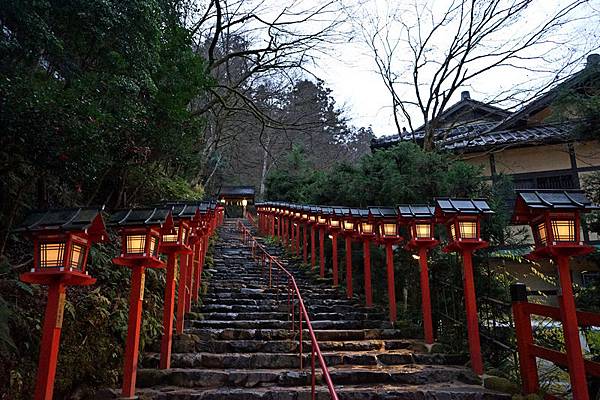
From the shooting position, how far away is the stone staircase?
5.61 meters

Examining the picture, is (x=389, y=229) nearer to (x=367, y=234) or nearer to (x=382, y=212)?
(x=382, y=212)

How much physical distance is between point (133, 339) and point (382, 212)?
18.9 ft

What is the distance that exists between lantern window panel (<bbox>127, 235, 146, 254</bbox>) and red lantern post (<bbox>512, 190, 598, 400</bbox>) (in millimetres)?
5374

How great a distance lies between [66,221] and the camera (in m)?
4.29

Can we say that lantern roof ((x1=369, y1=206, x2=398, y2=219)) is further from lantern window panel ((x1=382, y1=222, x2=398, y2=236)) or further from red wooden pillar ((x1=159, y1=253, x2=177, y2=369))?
red wooden pillar ((x1=159, y1=253, x2=177, y2=369))

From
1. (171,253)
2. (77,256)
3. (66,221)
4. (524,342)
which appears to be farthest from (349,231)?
(66,221)

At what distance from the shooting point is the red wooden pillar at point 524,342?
5646 millimetres

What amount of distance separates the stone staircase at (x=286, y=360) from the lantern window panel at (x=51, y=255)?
2.40 m

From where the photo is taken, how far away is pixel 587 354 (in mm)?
8961

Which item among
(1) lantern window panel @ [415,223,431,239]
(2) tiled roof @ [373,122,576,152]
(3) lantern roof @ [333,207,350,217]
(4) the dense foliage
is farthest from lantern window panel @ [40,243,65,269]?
(2) tiled roof @ [373,122,576,152]

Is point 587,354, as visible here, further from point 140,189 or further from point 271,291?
point 140,189

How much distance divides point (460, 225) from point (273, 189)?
901 inches

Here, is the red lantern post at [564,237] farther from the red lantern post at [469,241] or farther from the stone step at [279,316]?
the stone step at [279,316]

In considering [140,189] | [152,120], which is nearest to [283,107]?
[140,189]
